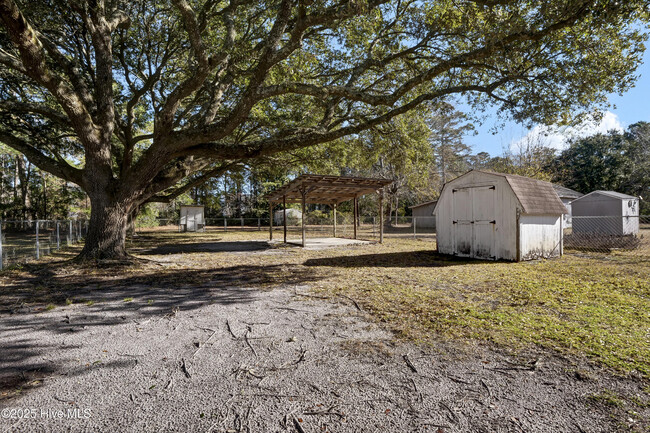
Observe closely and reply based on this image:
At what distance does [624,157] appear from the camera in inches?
1363

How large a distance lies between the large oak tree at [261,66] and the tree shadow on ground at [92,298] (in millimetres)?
2337

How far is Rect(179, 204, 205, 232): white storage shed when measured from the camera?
29.4 meters

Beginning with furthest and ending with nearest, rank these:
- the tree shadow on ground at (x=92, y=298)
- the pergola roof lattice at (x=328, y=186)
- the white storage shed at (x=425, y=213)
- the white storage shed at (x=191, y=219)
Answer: the white storage shed at (x=425, y=213) < the white storage shed at (x=191, y=219) < the pergola roof lattice at (x=328, y=186) < the tree shadow on ground at (x=92, y=298)

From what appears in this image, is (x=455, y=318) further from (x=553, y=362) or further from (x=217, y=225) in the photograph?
(x=217, y=225)

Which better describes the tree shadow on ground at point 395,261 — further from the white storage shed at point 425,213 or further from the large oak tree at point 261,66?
the white storage shed at point 425,213

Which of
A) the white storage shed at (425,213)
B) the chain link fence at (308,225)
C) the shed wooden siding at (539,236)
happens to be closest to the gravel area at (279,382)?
the shed wooden siding at (539,236)

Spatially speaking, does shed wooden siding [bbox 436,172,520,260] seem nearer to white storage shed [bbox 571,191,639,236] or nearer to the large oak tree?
the large oak tree

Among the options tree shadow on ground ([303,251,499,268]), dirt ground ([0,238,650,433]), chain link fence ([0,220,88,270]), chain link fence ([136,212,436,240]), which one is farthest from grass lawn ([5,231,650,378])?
chain link fence ([136,212,436,240])

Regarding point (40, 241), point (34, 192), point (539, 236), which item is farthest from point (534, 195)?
point (34, 192)

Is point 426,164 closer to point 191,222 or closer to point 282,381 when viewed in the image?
point 282,381

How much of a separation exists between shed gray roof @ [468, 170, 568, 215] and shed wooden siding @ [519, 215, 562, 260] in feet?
0.83

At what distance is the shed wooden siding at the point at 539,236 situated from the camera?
1039 centimetres

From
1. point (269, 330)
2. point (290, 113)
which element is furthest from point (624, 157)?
point (269, 330)

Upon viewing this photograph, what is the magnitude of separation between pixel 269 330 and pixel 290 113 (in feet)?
36.0
